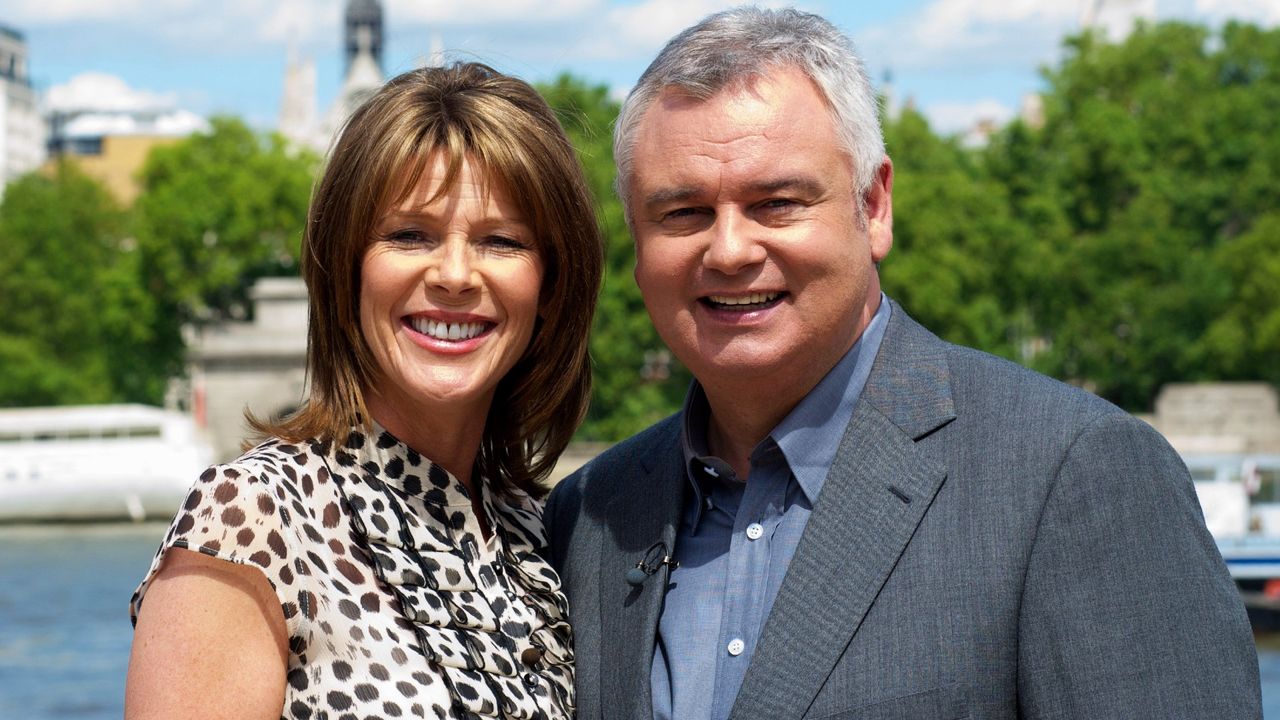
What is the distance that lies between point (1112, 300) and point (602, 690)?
36.2 m

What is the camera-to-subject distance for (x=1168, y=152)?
40.3 metres

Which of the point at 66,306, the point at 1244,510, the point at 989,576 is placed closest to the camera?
the point at 989,576

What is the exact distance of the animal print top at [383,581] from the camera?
2871mm

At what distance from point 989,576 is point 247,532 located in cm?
121

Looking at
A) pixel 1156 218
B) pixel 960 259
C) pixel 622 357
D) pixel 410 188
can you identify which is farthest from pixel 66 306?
pixel 410 188

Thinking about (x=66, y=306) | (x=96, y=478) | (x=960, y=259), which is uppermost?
(x=960, y=259)

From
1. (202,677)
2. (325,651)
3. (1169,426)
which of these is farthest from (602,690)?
(1169,426)

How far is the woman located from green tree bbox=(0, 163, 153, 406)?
43829mm

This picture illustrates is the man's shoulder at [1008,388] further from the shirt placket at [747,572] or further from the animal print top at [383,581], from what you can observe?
the animal print top at [383,581]

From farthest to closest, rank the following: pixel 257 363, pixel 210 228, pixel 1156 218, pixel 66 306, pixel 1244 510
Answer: pixel 66 306 < pixel 210 228 < pixel 257 363 < pixel 1156 218 < pixel 1244 510

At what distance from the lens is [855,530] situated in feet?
9.60

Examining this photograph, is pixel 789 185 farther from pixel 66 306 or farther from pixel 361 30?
pixel 361 30

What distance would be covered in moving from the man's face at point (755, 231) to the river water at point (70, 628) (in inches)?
530

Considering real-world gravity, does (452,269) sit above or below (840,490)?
above
